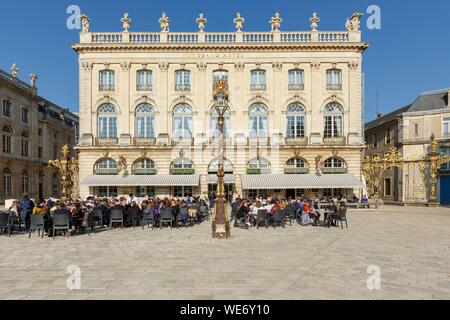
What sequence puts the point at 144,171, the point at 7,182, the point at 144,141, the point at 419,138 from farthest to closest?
the point at 419,138 < the point at 7,182 < the point at 144,141 < the point at 144,171

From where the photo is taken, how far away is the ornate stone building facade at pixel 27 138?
32938mm

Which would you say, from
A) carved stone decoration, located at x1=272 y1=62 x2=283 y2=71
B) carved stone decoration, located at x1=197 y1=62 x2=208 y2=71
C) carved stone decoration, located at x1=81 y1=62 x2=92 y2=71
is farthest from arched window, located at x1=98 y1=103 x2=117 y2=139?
carved stone decoration, located at x1=272 y1=62 x2=283 y2=71

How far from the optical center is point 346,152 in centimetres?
2778

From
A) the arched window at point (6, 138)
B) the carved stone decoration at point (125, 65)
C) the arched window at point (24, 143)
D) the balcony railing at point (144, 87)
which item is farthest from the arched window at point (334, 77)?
the arched window at point (24, 143)

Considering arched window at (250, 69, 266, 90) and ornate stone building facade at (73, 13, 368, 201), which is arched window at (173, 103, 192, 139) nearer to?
ornate stone building facade at (73, 13, 368, 201)

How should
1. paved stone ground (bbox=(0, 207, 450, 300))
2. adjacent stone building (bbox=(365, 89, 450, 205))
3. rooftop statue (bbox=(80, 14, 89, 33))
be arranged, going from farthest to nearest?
adjacent stone building (bbox=(365, 89, 450, 205))
rooftop statue (bbox=(80, 14, 89, 33))
paved stone ground (bbox=(0, 207, 450, 300))

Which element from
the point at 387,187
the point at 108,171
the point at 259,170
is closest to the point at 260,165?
the point at 259,170

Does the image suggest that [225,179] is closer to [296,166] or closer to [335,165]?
[296,166]

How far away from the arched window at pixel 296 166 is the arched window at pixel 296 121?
228 centimetres

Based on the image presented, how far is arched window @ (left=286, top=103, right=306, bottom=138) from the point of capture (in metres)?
28.3

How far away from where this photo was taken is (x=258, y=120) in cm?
2817

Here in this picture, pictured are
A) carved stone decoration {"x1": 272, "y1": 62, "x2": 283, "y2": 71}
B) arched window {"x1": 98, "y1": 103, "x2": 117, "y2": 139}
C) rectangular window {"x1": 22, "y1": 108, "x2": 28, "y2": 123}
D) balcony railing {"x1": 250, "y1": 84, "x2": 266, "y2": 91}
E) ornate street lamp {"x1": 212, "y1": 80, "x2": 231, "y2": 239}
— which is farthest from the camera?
rectangular window {"x1": 22, "y1": 108, "x2": 28, "y2": 123}

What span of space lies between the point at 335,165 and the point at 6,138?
34.9m

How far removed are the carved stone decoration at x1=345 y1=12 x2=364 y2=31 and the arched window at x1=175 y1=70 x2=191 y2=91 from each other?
15.7 metres
